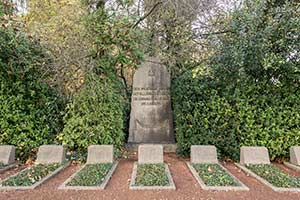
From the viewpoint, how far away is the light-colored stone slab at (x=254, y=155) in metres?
7.10

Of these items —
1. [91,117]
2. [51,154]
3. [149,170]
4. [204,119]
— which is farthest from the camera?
[204,119]

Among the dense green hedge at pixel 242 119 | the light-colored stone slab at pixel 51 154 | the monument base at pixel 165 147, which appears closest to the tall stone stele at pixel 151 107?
the monument base at pixel 165 147

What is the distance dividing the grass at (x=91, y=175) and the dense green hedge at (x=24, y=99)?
6.69 feet

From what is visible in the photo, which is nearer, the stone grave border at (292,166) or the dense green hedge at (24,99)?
the stone grave border at (292,166)

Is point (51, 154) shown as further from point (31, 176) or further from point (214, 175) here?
point (214, 175)

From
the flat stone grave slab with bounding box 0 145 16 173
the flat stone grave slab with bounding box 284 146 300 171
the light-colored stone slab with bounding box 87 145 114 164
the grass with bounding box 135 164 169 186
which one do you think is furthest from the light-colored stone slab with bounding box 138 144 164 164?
the flat stone grave slab with bounding box 284 146 300 171

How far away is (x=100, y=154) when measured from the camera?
23.4 feet

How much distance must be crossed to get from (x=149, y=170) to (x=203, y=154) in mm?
1655

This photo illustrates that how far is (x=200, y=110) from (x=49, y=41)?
4.17 m

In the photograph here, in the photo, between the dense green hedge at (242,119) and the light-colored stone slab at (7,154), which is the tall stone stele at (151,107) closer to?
the dense green hedge at (242,119)

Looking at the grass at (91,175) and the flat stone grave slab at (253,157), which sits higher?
the flat stone grave slab at (253,157)

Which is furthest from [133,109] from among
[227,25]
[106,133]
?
[227,25]

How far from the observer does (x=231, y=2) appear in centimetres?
908

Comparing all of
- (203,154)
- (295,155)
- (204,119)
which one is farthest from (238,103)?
(295,155)
